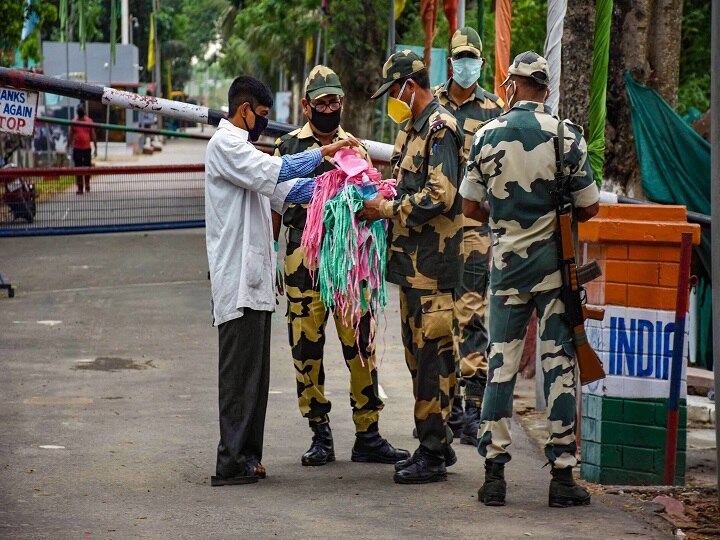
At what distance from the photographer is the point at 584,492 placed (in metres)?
6.06

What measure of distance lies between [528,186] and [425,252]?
0.76m

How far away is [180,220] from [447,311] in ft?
35.3

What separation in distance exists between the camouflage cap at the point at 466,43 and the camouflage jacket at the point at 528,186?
191cm

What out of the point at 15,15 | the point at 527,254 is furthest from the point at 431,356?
the point at 15,15

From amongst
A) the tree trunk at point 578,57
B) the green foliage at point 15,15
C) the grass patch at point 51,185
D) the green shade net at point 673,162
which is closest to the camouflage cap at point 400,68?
the green shade net at point 673,162

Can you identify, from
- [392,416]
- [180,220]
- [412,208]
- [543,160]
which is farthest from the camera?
[180,220]

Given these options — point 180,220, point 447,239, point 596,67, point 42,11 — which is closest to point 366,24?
point 42,11

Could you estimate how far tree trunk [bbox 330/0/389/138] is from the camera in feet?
78.9

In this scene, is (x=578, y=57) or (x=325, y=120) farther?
(x=578, y=57)

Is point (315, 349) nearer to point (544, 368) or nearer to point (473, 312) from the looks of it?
point (473, 312)

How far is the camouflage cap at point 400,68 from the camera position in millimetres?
6457

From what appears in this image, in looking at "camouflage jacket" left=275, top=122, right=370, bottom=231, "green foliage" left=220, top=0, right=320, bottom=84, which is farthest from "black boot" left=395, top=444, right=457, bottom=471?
"green foliage" left=220, top=0, right=320, bottom=84

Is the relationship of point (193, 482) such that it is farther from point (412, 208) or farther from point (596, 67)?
point (596, 67)

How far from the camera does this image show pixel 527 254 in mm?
5945
